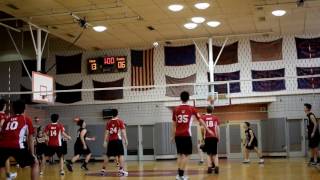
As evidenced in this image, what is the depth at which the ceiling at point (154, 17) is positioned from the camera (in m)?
17.1

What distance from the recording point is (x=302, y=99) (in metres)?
22.6

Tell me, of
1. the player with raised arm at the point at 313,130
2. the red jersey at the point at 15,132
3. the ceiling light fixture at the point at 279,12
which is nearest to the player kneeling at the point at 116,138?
the red jersey at the point at 15,132

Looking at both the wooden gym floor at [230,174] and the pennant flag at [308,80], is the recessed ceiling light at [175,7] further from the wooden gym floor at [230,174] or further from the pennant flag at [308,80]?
the pennant flag at [308,80]

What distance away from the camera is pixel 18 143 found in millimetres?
7719

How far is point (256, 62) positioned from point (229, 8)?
605cm

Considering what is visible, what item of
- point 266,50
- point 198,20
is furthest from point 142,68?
point 266,50

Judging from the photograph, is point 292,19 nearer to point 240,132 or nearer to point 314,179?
point 240,132

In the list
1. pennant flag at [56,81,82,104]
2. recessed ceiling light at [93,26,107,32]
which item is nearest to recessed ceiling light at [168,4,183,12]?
recessed ceiling light at [93,26,107,32]

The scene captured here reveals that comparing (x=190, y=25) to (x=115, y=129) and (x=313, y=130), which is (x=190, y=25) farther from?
(x=115, y=129)

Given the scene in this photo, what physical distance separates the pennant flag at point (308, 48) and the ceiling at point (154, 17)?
61 cm

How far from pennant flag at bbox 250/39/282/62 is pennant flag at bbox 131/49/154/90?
5644mm

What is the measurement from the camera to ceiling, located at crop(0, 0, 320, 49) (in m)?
17.1

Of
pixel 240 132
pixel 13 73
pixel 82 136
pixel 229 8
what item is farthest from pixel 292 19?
pixel 13 73

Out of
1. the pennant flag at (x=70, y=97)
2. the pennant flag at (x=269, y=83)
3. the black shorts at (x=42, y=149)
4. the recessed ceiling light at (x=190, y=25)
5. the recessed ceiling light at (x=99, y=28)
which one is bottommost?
the black shorts at (x=42, y=149)
